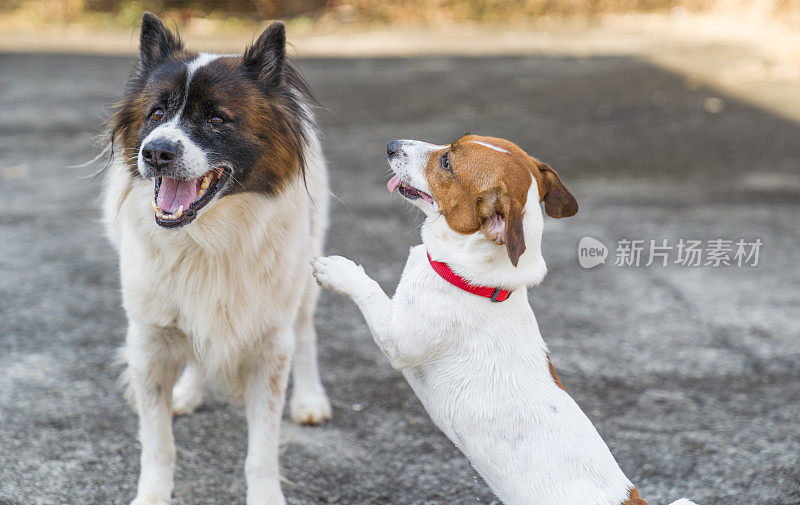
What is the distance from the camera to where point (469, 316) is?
7.95ft

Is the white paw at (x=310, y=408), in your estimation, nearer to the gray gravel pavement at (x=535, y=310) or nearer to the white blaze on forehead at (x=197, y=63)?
the gray gravel pavement at (x=535, y=310)

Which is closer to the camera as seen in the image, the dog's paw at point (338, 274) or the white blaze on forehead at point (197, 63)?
the dog's paw at point (338, 274)

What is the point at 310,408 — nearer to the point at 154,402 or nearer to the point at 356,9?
the point at 154,402

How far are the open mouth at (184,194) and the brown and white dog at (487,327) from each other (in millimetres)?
500

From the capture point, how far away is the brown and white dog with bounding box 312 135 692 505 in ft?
7.57

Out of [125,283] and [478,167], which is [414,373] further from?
[125,283]

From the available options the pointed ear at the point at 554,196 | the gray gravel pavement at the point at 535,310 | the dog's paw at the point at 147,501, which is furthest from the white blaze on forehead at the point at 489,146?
the dog's paw at the point at 147,501

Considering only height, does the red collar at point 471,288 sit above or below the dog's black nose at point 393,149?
below

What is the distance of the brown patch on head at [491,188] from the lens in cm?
229

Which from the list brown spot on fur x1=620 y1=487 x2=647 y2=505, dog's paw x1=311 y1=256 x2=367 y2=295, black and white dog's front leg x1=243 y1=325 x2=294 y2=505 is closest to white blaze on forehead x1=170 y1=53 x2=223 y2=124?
dog's paw x1=311 y1=256 x2=367 y2=295

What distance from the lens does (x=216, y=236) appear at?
112 inches

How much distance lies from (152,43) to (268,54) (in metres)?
0.44

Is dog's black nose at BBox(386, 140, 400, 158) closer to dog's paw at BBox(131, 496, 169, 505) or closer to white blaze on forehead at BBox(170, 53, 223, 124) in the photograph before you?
white blaze on forehead at BBox(170, 53, 223, 124)

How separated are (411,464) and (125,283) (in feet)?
4.44
